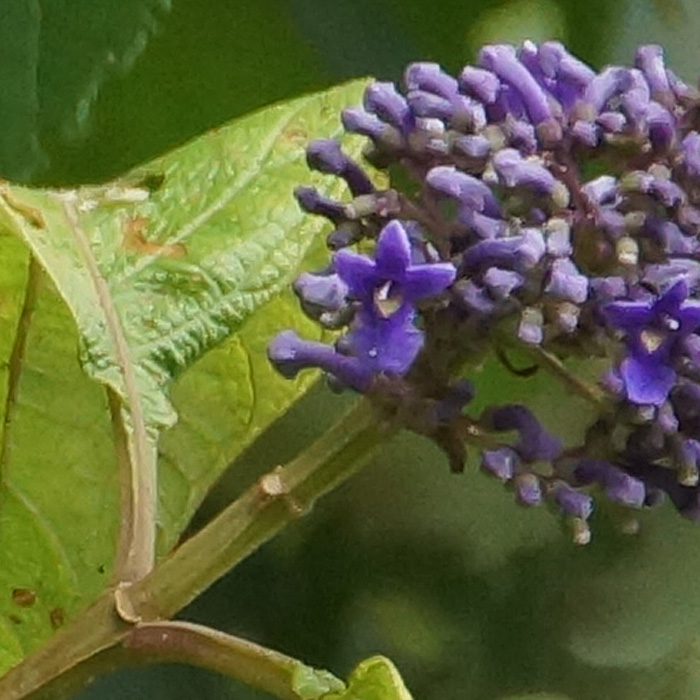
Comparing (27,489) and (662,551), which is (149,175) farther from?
(662,551)

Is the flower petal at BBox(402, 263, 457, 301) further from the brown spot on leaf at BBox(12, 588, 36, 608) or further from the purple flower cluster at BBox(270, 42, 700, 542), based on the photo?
the brown spot on leaf at BBox(12, 588, 36, 608)

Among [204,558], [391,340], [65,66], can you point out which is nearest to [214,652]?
[204,558]

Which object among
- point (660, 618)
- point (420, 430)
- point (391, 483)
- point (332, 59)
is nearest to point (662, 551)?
point (660, 618)

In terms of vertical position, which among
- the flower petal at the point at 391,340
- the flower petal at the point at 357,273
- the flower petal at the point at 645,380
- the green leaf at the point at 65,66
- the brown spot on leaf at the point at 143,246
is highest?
the flower petal at the point at 357,273

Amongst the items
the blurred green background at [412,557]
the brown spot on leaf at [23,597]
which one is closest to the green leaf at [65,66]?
the blurred green background at [412,557]

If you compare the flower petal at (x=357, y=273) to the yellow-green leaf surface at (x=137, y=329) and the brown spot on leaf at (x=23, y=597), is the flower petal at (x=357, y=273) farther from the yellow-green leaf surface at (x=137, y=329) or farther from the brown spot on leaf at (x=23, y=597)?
the brown spot on leaf at (x=23, y=597)

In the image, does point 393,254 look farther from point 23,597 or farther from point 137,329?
point 23,597

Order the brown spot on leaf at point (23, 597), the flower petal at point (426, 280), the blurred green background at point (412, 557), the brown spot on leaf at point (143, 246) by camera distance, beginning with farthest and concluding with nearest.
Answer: the blurred green background at point (412, 557) → the brown spot on leaf at point (23, 597) → the brown spot on leaf at point (143, 246) → the flower petal at point (426, 280)

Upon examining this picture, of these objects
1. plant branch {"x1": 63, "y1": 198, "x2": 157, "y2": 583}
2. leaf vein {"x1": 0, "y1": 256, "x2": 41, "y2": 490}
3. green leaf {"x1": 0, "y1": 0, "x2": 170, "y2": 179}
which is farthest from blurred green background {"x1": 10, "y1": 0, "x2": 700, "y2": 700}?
plant branch {"x1": 63, "y1": 198, "x2": 157, "y2": 583}
